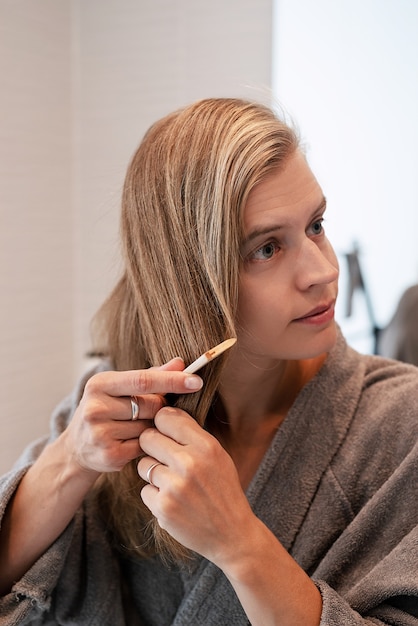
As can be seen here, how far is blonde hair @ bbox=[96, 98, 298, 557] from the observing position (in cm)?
89

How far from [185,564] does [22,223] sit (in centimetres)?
114

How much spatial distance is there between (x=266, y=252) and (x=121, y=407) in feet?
0.89

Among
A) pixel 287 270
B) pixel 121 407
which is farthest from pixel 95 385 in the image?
pixel 287 270

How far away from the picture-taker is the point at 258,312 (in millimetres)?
938

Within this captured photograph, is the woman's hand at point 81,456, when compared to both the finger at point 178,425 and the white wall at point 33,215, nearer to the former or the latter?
the finger at point 178,425

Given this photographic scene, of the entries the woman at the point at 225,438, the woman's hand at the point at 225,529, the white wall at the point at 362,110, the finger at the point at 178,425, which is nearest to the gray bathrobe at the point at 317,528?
the woman at the point at 225,438

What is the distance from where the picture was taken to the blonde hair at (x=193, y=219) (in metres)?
0.89

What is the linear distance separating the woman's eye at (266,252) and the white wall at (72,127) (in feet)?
2.98

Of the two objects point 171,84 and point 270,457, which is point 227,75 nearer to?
point 171,84

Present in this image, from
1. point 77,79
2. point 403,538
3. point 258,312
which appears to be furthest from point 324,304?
point 77,79

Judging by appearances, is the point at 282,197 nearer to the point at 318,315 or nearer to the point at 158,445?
the point at 318,315

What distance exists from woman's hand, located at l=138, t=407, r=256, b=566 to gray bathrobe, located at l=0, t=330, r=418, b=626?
0.64 feet

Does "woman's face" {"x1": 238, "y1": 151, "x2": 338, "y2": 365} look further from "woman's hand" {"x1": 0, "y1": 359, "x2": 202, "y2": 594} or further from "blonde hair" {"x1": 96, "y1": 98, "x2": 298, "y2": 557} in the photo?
"woman's hand" {"x1": 0, "y1": 359, "x2": 202, "y2": 594}

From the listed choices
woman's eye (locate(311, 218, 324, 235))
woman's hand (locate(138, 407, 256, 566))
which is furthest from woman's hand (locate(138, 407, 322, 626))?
woman's eye (locate(311, 218, 324, 235))
